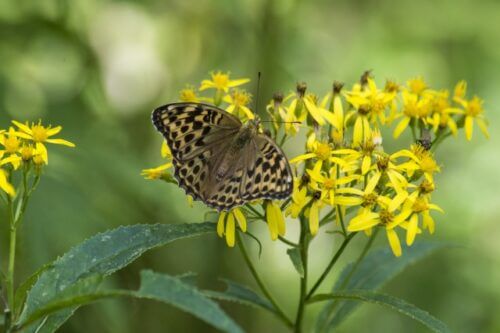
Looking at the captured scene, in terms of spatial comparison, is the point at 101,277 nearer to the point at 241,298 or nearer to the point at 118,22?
the point at 241,298

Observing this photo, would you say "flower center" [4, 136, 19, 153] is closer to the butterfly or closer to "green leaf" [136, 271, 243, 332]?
the butterfly

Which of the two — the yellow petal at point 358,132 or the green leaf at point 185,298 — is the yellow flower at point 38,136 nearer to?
the green leaf at point 185,298

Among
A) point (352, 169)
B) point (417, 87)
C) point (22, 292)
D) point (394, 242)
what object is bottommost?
point (22, 292)

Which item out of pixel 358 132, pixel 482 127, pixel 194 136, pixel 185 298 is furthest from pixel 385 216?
pixel 482 127

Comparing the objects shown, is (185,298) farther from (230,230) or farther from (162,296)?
(230,230)

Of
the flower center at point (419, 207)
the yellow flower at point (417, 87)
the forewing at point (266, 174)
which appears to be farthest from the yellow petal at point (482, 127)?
the forewing at point (266, 174)

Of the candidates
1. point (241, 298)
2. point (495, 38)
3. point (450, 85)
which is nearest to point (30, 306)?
point (241, 298)

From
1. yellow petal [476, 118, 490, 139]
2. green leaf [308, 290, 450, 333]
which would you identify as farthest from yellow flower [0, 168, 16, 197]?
yellow petal [476, 118, 490, 139]
